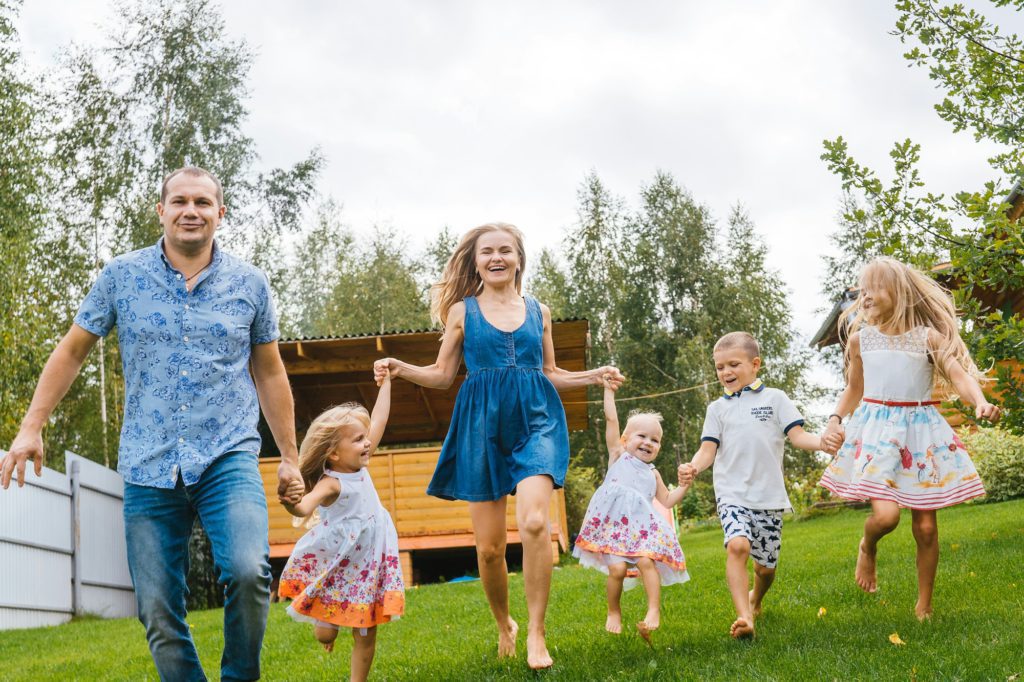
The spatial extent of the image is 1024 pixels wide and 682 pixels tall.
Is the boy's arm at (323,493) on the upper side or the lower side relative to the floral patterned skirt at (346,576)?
upper

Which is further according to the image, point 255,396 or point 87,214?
point 87,214

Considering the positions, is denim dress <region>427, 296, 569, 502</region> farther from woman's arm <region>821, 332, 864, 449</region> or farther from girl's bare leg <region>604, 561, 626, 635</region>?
woman's arm <region>821, 332, 864, 449</region>

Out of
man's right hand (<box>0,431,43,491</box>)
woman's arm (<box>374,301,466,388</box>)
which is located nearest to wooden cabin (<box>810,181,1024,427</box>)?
woman's arm (<box>374,301,466,388</box>)

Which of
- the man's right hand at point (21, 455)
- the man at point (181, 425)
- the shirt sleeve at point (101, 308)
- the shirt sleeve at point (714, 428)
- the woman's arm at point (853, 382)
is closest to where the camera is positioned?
the man's right hand at point (21, 455)

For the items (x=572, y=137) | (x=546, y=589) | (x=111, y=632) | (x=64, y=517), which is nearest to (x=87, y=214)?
(x=64, y=517)

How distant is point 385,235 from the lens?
133ft

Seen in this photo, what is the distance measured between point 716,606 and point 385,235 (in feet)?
113

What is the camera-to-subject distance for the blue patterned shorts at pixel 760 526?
599cm

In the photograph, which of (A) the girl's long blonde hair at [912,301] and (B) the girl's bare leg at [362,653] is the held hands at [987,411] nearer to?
(A) the girl's long blonde hair at [912,301]

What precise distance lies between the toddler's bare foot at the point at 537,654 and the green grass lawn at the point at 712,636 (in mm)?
62

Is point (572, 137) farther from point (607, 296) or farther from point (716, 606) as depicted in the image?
point (716, 606)

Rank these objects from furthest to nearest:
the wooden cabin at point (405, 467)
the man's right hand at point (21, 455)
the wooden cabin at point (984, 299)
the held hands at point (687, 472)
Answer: the wooden cabin at point (405, 467) < the wooden cabin at point (984, 299) < the held hands at point (687, 472) < the man's right hand at point (21, 455)

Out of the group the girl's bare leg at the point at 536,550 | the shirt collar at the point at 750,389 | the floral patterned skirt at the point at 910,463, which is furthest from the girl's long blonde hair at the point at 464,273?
the floral patterned skirt at the point at 910,463

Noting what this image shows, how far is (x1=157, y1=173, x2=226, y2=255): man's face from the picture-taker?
4191mm
